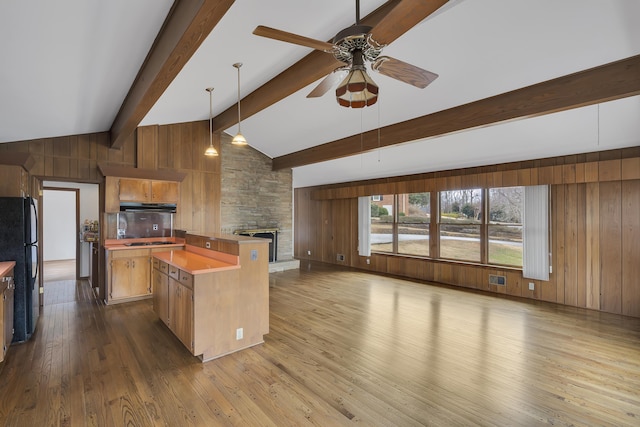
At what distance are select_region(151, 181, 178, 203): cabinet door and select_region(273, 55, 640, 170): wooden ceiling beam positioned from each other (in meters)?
3.72

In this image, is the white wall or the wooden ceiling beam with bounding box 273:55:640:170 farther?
the white wall

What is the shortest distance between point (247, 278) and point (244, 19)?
260 centimetres

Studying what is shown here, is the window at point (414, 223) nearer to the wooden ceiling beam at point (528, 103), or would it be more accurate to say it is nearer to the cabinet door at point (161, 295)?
the wooden ceiling beam at point (528, 103)

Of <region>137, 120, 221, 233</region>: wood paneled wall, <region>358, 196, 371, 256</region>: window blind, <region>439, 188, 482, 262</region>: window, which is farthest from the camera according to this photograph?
<region>358, 196, 371, 256</region>: window blind

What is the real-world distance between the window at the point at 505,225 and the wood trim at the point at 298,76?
14.8 feet

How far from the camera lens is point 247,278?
336 cm

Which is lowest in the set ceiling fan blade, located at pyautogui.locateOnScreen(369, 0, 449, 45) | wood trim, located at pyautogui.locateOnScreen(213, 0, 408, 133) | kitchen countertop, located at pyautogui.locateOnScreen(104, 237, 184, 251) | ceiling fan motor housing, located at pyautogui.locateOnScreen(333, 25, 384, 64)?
kitchen countertop, located at pyautogui.locateOnScreen(104, 237, 184, 251)

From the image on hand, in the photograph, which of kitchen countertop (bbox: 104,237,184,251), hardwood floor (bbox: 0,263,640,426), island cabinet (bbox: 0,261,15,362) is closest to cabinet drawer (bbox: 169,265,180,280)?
hardwood floor (bbox: 0,263,640,426)

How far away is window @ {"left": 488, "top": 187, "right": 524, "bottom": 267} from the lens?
5.75 meters

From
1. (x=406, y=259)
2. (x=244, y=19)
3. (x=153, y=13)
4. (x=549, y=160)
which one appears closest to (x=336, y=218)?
(x=406, y=259)

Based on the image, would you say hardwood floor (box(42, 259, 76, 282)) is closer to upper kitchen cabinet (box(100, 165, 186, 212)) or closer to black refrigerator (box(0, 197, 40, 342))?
upper kitchen cabinet (box(100, 165, 186, 212))

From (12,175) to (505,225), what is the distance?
7.47m

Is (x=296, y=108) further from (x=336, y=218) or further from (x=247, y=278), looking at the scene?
(x=336, y=218)

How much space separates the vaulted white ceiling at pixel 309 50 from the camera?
7.36 ft
